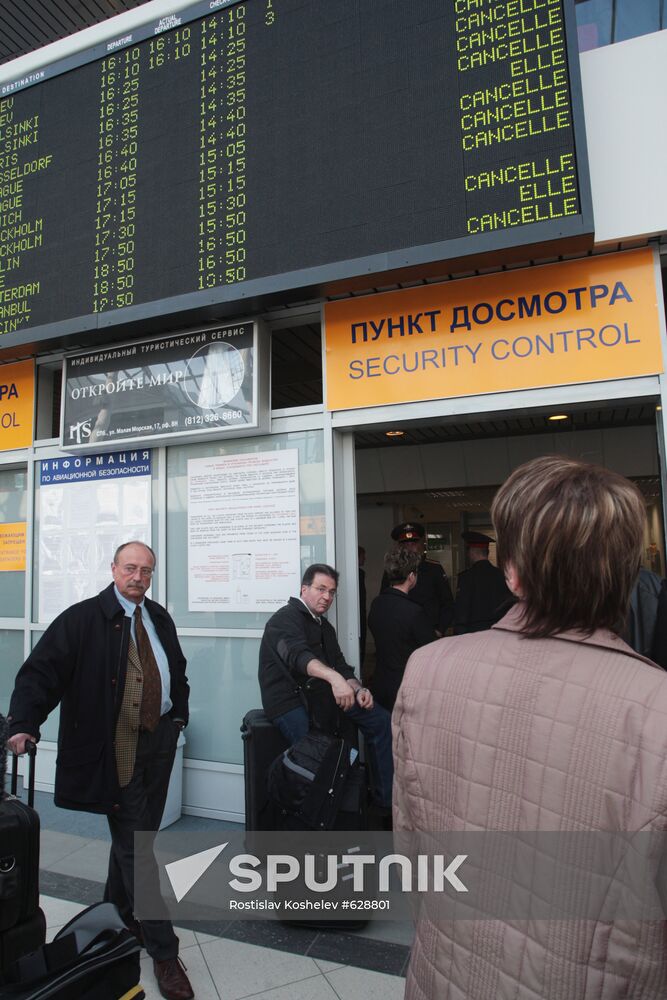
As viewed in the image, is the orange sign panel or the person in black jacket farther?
the orange sign panel

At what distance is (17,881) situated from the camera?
1591mm

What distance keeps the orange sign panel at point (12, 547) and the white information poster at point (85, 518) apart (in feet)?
0.98

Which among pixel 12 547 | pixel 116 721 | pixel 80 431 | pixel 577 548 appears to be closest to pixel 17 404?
pixel 80 431

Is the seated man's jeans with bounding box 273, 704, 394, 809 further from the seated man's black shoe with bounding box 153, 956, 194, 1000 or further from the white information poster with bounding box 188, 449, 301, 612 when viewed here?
the seated man's black shoe with bounding box 153, 956, 194, 1000

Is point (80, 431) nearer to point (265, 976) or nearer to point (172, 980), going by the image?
point (172, 980)

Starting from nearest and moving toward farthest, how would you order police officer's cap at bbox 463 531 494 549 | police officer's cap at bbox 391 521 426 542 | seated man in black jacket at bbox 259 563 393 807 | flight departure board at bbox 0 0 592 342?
seated man in black jacket at bbox 259 563 393 807
flight departure board at bbox 0 0 592 342
police officer's cap at bbox 463 531 494 549
police officer's cap at bbox 391 521 426 542

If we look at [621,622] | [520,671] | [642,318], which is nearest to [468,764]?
[520,671]

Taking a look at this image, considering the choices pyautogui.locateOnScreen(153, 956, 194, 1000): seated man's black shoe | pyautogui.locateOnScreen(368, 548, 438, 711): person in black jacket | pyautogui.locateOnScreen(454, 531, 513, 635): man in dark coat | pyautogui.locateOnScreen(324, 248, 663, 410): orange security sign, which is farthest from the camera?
pyautogui.locateOnScreen(454, 531, 513, 635): man in dark coat

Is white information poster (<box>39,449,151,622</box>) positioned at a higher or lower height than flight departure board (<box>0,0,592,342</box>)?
lower

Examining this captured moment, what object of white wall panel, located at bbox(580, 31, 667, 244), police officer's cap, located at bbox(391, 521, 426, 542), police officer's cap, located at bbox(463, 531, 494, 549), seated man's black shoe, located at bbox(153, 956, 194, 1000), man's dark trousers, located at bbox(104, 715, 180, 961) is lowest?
seated man's black shoe, located at bbox(153, 956, 194, 1000)

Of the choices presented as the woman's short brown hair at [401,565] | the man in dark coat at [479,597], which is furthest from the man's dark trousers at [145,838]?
the man in dark coat at [479,597]

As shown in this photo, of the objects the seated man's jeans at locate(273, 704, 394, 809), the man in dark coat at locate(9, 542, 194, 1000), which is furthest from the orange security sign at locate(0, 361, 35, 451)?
the seated man's jeans at locate(273, 704, 394, 809)

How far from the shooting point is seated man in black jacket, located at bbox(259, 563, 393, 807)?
9.94ft

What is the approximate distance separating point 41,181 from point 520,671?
4.92 metres
